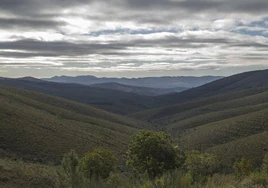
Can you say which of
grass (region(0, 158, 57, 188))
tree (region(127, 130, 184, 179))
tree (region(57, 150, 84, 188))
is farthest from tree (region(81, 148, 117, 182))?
tree (region(57, 150, 84, 188))

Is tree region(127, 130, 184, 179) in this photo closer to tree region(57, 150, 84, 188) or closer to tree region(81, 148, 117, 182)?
tree region(81, 148, 117, 182)

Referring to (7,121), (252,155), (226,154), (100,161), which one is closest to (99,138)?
(7,121)

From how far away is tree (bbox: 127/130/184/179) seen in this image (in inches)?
1406

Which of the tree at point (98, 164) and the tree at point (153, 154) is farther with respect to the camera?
the tree at point (98, 164)

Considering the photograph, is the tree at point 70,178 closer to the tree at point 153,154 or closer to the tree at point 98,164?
the tree at point 153,154

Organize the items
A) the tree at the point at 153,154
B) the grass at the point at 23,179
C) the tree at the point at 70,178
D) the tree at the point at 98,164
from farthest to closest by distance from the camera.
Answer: the tree at the point at 98,164 < the tree at the point at 153,154 < the grass at the point at 23,179 < the tree at the point at 70,178

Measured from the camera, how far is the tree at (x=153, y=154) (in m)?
35.7

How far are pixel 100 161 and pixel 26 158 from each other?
17.9 m


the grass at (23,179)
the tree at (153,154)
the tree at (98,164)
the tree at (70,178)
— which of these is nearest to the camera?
the tree at (70,178)

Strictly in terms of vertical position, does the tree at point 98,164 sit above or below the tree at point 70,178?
below

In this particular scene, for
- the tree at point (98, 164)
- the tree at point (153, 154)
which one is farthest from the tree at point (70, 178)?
the tree at point (98, 164)

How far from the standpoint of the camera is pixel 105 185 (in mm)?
10312

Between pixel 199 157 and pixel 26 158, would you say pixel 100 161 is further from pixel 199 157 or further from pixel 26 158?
pixel 199 157

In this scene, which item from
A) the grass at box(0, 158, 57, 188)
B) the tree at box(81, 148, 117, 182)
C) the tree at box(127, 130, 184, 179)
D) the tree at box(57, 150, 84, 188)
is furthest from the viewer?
the tree at box(81, 148, 117, 182)
